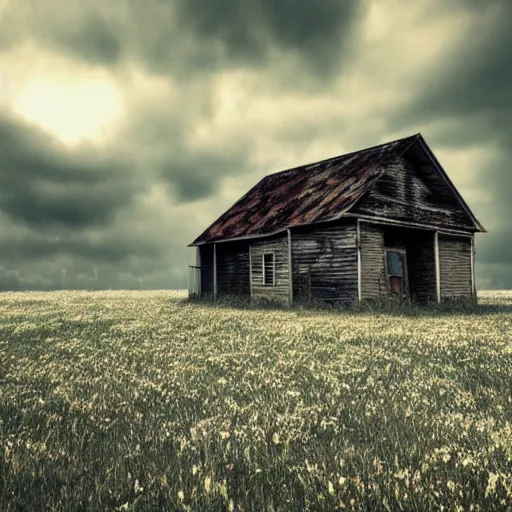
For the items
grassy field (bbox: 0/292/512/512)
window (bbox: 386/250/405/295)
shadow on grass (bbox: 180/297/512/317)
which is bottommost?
grassy field (bbox: 0/292/512/512)

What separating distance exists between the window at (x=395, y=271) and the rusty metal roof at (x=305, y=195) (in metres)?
4.57

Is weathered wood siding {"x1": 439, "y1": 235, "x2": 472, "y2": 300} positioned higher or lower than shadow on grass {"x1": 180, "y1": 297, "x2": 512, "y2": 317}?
higher

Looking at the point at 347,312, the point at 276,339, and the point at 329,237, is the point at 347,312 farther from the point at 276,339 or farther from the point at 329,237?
the point at 276,339

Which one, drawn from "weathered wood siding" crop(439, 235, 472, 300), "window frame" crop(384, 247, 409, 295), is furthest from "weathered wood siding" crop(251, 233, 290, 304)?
"weathered wood siding" crop(439, 235, 472, 300)

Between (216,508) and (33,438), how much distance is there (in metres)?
2.64

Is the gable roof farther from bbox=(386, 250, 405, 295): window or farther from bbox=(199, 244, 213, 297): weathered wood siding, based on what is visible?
bbox=(386, 250, 405, 295): window

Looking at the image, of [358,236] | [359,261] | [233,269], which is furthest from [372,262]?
Answer: [233,269]

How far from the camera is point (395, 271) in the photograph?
26.7 m

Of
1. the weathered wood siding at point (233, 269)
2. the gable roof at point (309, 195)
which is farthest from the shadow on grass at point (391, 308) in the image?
the gable roof at point (309, 195)

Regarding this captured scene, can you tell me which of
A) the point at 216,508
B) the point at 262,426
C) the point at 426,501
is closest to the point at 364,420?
the point at 262,426

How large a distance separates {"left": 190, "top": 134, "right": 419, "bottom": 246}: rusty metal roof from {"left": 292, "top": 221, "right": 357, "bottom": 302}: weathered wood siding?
114 cm

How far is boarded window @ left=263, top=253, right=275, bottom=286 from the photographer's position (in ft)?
92.9

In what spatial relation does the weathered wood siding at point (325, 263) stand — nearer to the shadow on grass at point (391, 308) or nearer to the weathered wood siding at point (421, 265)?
the shadow on grass at point (391, 308)

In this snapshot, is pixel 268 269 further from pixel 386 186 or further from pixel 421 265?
pixel 421 265
